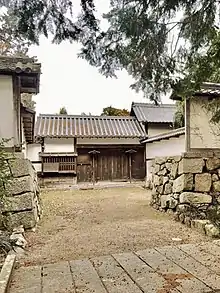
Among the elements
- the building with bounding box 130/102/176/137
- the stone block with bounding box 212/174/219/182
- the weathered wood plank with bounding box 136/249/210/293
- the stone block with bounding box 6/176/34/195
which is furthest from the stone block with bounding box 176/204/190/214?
the building with bounding box 130/102/176/137

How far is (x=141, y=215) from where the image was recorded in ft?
23.4

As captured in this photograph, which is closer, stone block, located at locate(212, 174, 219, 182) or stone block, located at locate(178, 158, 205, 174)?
stone block, located at locate(178, 158, 205, 174)

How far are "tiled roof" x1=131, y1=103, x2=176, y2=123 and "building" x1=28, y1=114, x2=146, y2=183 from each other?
2.82 feet

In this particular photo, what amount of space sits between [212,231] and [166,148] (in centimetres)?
819

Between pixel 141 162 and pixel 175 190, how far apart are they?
9128mm

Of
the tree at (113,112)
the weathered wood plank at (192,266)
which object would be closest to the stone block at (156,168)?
the weathered wood plank at (192,266)

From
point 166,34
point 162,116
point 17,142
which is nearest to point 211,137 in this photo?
point 17,142

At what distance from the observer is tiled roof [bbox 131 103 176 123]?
17.0m

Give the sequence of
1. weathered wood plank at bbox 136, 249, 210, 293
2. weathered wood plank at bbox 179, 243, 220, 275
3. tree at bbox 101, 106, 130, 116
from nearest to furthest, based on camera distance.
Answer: weathered wood plank at bbox 136, 249, 210, 293, weathered wood plank at bbox 179, 243, 220, 275, tree at bbox 101, 106, 130, 116

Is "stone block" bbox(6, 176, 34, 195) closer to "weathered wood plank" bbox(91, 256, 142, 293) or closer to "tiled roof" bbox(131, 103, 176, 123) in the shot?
"weathered wood plank" bbox(91, 256, 142, 293)

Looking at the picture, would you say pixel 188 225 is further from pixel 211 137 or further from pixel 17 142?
→ pixel 17 142

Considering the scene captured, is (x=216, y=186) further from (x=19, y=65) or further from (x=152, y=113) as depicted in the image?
(x=152, y=113)

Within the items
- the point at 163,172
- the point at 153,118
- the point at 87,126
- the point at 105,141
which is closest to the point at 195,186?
the point at 163,172

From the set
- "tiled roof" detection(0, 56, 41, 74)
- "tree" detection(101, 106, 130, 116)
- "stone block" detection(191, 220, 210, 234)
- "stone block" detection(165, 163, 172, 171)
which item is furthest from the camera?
"tree" detection(101, 106, 130, 116)
